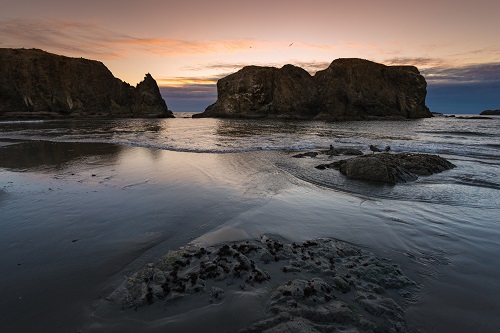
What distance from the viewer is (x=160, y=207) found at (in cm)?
630

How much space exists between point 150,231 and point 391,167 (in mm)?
8493

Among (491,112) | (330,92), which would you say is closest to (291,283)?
(330,92)

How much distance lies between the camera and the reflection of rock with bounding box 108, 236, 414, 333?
2.83 m

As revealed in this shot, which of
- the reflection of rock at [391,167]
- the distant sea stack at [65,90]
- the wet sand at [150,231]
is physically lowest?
the wet sand at [150,231]

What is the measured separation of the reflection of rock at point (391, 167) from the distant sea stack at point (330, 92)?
67139 millimetres

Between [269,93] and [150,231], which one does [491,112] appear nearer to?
[269,93]

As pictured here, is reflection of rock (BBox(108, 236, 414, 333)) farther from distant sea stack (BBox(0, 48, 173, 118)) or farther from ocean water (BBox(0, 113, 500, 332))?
distant sea stack (BBox(0, 48, 173, 118))

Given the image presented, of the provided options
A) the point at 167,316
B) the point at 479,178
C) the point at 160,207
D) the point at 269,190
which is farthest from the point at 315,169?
the point at 167,316

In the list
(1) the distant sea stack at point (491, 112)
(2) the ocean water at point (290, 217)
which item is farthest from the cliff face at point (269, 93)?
(1) the distant sea stack at point (491, 112)

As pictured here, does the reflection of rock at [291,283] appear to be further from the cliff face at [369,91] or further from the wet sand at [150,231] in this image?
the cliff face at [369,91]

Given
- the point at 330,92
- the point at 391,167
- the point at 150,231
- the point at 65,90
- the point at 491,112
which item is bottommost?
the point at 150,231

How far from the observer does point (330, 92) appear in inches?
3223

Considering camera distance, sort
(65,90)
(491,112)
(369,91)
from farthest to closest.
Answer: (491,112), (369,91), (65,90)

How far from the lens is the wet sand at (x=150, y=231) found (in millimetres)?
2916
